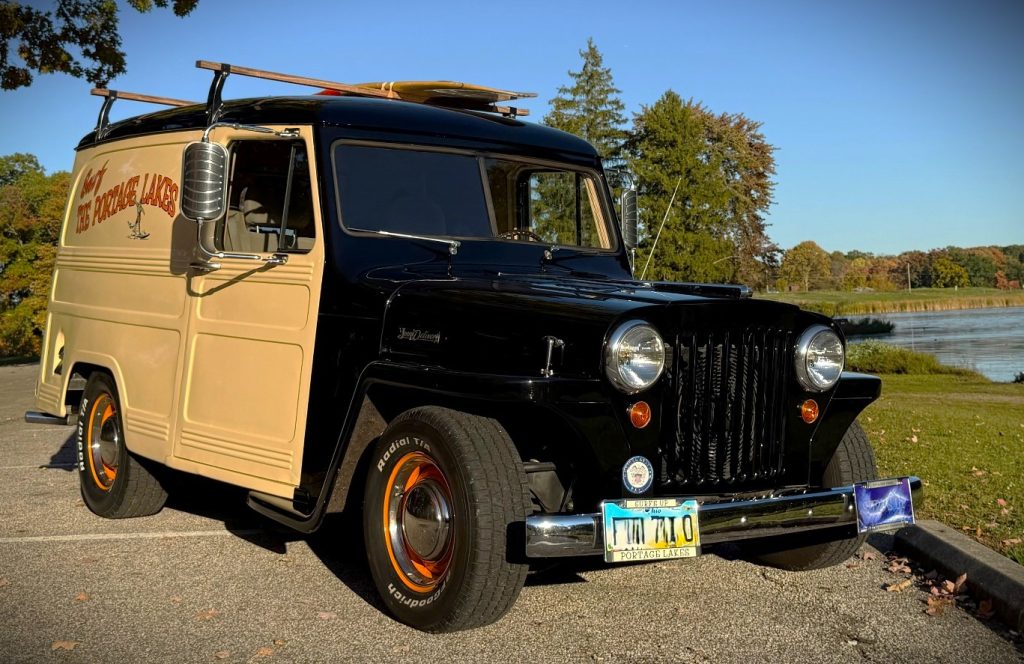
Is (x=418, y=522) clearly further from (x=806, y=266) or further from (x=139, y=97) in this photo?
(x=806, y=266)

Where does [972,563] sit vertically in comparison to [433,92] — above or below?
below

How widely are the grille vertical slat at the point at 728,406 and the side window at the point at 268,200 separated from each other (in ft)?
6.49

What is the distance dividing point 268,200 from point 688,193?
37.1 m

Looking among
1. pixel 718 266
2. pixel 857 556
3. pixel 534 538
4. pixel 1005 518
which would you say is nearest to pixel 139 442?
pixel 534 538

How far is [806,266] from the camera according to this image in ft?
281

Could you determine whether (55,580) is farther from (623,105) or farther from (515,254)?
(623,105)

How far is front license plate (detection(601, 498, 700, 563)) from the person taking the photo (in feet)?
12.0

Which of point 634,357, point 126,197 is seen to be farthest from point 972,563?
point 126,197

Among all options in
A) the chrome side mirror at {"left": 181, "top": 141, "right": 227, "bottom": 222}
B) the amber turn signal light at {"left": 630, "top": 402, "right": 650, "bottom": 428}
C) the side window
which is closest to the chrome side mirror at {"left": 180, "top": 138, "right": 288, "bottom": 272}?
the chrome side mirror at {"left": 181, "top": 141, "right": 227, "bottom": 222}

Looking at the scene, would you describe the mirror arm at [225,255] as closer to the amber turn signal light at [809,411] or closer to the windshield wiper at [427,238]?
the windshield wiper at [427,238]

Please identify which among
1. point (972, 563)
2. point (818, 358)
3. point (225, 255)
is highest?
point (225, 255)

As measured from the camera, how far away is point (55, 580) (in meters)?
5.05

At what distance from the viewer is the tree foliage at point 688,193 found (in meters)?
41.2

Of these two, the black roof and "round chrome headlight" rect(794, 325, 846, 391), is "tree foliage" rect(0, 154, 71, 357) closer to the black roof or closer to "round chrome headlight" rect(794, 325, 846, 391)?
the black roof
